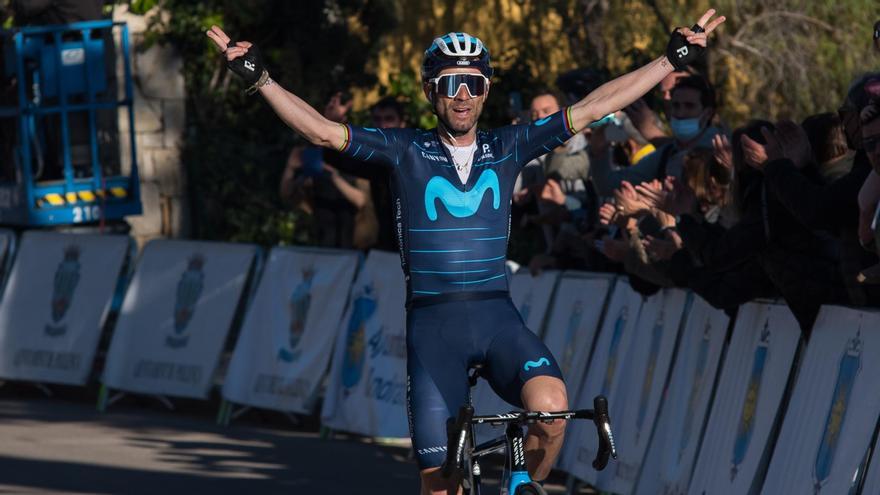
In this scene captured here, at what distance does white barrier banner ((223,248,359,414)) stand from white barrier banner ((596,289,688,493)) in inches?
150

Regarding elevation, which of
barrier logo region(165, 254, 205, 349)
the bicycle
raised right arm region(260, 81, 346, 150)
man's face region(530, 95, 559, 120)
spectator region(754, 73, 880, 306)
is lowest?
the bicycle

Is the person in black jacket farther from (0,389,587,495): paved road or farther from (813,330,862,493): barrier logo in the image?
(0,389,587,495): paved road

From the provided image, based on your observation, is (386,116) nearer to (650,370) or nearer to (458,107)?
(650,370)

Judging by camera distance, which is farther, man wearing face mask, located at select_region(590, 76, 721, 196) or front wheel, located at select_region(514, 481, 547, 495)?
man wearing face mask, located at select_region(590, 76, 721, 196)

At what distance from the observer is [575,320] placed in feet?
39.4

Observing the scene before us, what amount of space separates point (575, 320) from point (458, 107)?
Result: 446cm

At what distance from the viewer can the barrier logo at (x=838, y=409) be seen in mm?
7660

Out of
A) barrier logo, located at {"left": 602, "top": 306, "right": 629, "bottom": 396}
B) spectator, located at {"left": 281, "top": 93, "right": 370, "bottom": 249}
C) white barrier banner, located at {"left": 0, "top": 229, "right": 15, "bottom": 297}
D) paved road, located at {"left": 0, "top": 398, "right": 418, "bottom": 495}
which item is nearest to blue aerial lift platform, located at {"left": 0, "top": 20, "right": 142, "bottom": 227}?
white barrier banner, located at {"left": 0, "top": 229, "right": 15, "bottom": 297}

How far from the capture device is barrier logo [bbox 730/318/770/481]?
8.88m

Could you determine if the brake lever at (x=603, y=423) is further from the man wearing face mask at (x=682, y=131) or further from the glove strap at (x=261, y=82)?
the man wearing face mask at (x=682, y=131)

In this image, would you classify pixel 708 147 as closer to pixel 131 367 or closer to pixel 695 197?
pixel 695 197

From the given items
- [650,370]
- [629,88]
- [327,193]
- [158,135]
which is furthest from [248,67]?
[158,135]

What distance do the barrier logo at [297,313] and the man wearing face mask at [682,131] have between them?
3734mm

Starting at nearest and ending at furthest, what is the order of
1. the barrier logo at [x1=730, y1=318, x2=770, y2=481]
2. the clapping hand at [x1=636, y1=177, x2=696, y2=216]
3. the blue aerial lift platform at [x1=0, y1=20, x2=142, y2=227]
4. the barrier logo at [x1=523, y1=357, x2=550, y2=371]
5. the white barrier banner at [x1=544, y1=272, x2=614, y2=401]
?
the barrier logo at [x1=523, y1=357, x2=550, y2=371] < the barrier logo at [x1=730, y1=318, x2=770, y2=481] < the clapping hand at [x1=636, y1=177, x2=696, y2=216] < the white barrier banner at [x1=544, y1=272, x2=614, y2=401] < the blue aerial lift platform at [x1=0, y1=20, x2=142, y2=227]
